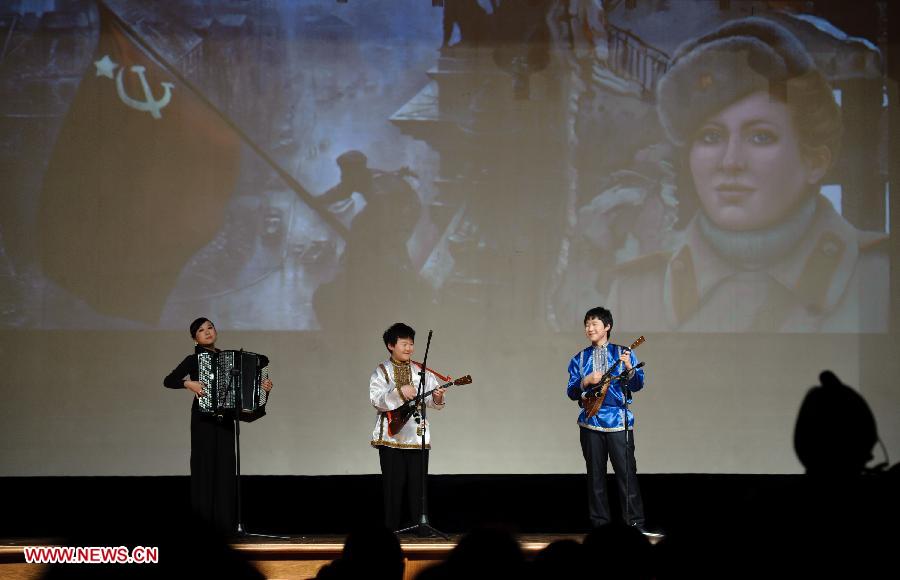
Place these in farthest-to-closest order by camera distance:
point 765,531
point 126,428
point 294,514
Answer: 1. point 126,428
2. point 294,514
3. point 765,531

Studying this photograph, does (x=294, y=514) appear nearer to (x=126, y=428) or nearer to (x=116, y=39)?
(x=126, y=428)

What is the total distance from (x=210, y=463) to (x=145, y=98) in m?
2.91

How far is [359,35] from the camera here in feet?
21.4

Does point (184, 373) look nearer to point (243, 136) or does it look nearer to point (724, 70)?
point (243, 136)

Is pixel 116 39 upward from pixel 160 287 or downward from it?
upward

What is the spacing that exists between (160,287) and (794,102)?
471 centimetres

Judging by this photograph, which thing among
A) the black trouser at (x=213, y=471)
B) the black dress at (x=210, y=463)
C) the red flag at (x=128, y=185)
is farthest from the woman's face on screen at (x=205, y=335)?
the red flag at (x=128, y=185)

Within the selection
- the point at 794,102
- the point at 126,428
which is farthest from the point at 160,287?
the point at 794,102

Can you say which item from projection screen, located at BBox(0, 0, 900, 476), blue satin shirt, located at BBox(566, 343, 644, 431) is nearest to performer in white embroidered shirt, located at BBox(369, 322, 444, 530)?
blue satin shirt, located at BBox(566, 343, 644, 431)

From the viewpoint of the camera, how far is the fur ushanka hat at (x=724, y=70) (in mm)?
6508

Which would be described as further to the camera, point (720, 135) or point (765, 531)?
point (720, 135)

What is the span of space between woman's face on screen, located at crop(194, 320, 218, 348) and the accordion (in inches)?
3.7

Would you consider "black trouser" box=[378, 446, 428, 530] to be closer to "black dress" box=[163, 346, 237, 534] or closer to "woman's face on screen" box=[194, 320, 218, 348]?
"black dress" box=[163, 346, 237, 534]

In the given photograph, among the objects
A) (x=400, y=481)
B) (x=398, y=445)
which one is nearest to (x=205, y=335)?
(x=398, y=445)
